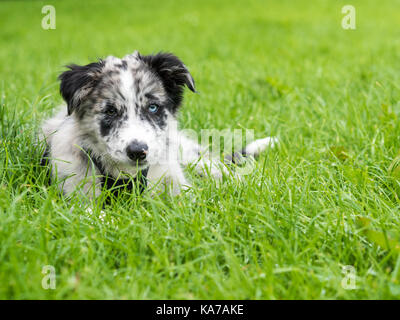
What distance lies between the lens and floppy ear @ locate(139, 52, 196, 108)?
3.10 meters

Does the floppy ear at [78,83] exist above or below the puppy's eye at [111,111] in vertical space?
above

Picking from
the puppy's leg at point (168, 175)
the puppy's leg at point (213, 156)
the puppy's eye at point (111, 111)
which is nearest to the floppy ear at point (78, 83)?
the puppy's eye at point (111, 111)

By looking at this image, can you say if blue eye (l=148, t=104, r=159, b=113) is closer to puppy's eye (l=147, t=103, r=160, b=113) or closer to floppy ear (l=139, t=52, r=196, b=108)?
puppy's eye (l=147, t=103, r=160, b=113)

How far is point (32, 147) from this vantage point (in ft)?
10.2

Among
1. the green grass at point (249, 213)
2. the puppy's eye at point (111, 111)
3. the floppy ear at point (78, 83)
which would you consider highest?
the floppy ear at point (78, 83)

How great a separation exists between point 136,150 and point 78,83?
646 mm

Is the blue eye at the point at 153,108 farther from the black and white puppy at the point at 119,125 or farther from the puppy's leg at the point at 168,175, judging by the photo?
the puppy's leg at the point at 168,175

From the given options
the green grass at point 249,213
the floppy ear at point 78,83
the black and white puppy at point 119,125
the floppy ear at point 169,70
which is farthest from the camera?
the floppy ear at point 169,70

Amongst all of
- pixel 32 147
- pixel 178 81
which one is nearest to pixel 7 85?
pixel 32 147

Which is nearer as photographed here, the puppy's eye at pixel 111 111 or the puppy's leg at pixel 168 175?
the puppy's eye at pixel 111 111

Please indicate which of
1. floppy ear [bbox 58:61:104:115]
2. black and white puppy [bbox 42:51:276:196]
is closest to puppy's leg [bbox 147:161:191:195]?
black and white puppy [bbox 42:51:276:196]

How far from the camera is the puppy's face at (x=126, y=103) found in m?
2.77

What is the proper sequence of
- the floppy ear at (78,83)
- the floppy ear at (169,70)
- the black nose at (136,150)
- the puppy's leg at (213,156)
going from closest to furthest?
the black nose at (136,150), the floppy ear at (78,83), the floppy ear at (169,70), the puppy's leg at (213,156)
